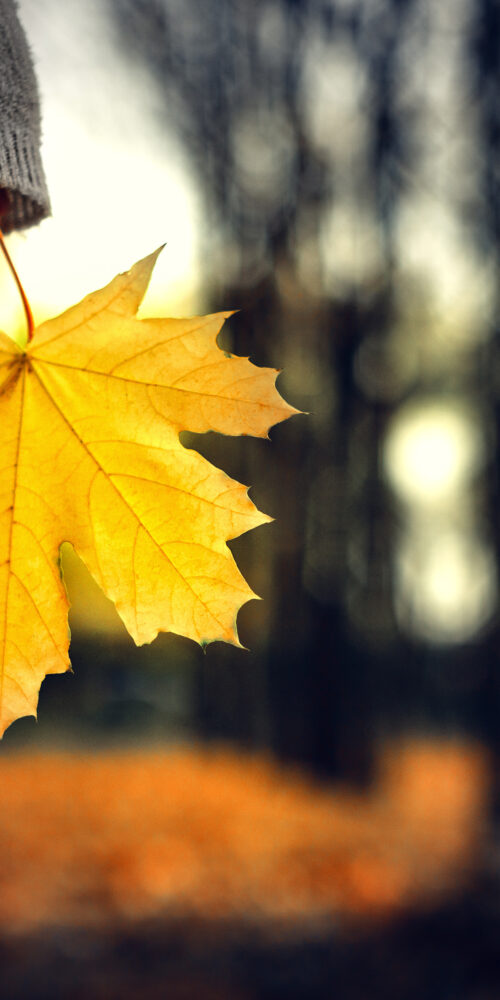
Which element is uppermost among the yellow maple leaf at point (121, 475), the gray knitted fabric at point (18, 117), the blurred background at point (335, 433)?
the blurred background at point (335, 433)

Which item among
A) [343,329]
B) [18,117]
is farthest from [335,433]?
[18,117]

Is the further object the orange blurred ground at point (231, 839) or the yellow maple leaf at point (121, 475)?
the orange blurred ground at point (231, 839)

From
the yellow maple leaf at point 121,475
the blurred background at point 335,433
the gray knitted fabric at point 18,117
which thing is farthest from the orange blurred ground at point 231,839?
the gray knitted fabric at point 18,117

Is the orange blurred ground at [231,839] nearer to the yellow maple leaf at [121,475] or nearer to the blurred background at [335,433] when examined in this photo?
the blurred background at [335,433]

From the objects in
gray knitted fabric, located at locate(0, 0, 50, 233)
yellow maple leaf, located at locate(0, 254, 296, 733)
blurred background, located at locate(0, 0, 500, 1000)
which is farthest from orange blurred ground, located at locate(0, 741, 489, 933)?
gray knitted fabric, located at locate(0, 0, 50, 233)

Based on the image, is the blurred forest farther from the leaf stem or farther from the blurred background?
the leaf stem

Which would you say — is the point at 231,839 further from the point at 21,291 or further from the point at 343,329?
the point at 21,291
